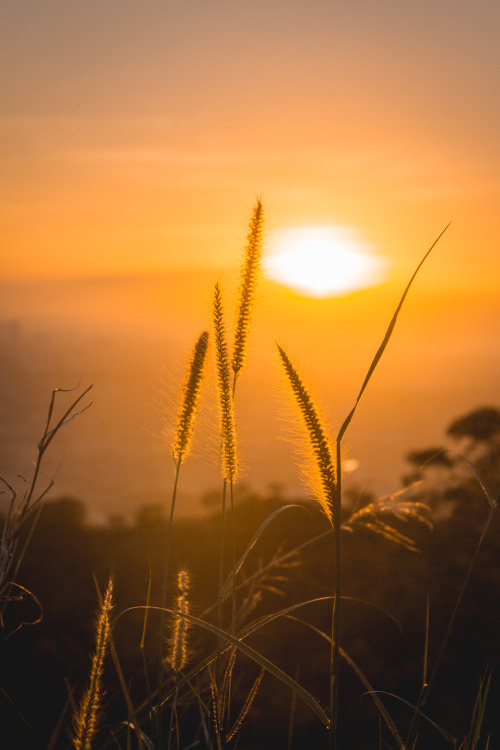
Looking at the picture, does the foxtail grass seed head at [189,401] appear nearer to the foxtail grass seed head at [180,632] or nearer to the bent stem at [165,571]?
the bent stem at [165,571]

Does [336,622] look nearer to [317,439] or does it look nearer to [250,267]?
[317,439]

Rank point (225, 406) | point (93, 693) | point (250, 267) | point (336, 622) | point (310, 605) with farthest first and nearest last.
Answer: point (310, 605) < point (250, 267) < point (225, 406) < point (93, 693) < point (336, 622)

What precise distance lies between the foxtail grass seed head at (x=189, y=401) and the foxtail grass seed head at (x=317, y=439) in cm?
29

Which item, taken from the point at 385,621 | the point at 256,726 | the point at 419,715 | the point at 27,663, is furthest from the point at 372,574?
the point at 419,715

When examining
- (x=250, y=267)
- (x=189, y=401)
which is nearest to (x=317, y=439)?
(x=189, y=401)

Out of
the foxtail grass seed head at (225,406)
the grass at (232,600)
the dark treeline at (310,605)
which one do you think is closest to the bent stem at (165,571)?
the grass at (232,600)

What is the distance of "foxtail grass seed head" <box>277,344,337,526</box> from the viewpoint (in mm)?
1072

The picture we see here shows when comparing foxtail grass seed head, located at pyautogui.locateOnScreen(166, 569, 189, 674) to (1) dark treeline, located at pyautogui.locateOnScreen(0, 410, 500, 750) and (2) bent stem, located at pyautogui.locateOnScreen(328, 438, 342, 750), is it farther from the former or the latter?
(1) dark treeline, located at pyautogui.locateOnScreen(0, 410, 500, 750)

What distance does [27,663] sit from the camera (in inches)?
127

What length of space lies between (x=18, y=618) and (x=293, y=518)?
1852 millimetres

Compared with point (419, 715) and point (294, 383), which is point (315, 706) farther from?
point (294, 383)

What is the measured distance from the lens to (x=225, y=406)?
1397mm

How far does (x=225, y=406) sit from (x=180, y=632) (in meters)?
0.48

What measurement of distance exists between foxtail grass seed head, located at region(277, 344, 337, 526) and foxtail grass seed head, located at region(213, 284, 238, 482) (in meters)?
0.20
